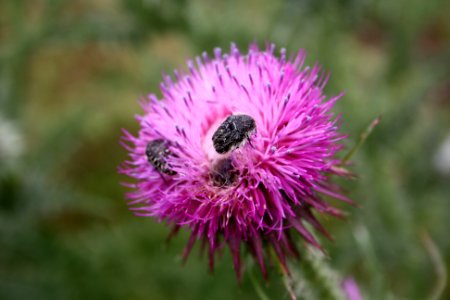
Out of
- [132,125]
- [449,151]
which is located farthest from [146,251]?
[449,151]

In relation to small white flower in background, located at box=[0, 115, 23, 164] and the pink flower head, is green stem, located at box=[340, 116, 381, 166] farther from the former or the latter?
small white flower in background, located at box=[0, 115, 23, 164]

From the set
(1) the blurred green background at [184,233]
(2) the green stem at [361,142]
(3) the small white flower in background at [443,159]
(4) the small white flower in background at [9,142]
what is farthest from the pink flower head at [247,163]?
(3) the small white flower in background at [443,159]

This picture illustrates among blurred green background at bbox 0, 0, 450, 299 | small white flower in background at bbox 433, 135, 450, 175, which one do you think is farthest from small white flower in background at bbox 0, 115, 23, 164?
small white flower in background at bbox 433, 135, 450, 175

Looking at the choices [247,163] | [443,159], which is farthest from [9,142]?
[443,159]

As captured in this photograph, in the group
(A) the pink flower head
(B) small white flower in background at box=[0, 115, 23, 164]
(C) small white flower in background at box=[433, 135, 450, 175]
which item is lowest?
(C) small white flower in background at box=[433, 135, 450, 175]

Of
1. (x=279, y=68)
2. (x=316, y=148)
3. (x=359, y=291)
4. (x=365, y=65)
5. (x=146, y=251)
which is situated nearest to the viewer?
(x=316, y=148)

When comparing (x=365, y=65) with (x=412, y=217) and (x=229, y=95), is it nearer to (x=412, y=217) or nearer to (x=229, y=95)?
(x=412, y=217)

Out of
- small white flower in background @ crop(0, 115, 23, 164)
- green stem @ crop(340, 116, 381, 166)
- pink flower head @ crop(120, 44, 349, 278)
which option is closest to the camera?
pink flower head @ crop(120, 44, 349, 278)
